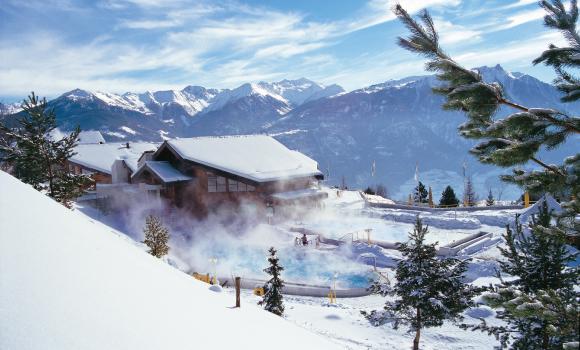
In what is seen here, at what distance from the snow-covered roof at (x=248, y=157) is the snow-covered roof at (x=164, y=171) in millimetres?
1798

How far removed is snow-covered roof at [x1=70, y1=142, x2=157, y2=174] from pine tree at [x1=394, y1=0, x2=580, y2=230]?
4345 centimetres

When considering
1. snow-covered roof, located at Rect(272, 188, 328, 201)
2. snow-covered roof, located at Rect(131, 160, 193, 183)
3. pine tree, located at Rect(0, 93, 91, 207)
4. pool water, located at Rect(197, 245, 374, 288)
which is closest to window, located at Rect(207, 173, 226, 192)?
snow-covered roof, located at Rect(131, 160, 193, 183)

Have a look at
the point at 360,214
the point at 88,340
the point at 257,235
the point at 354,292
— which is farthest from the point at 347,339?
the point at 360,214

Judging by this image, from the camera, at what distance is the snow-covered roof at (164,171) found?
1507 inches

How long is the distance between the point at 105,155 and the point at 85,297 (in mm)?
51013

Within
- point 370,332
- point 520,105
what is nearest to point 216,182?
point 370,332

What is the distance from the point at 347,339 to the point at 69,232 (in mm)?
11696

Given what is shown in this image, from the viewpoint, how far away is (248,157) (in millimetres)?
43000

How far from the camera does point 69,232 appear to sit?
536 cm

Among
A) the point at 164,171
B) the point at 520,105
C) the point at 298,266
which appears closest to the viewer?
the point at 520,105

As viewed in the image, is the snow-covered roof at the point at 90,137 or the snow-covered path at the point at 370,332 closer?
the snow-covered path at the point at 370,332

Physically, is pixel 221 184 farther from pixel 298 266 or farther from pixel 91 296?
pixel 91 296

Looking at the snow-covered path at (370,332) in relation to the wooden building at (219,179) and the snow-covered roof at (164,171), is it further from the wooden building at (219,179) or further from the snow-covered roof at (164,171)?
the snow-covered roof at (164,171)

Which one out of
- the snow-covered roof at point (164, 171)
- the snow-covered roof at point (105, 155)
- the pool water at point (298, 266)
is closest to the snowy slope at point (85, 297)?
the pool water at point (298, 266)
